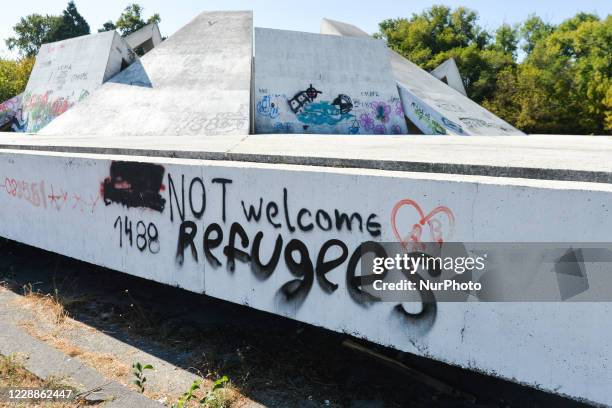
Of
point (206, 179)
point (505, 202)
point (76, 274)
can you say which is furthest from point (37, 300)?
point (505, 202)

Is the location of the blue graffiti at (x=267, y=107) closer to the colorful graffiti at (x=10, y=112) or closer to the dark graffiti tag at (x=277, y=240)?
the dark graffiti tag at (x=277, y=240)

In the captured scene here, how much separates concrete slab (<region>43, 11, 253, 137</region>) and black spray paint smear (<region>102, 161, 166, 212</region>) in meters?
6.61

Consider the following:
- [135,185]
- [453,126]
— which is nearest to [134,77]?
[453,126]

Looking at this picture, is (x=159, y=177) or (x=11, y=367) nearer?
(x=11, y=367)

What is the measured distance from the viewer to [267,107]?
14562 mm

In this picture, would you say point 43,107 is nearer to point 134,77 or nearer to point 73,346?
point 134,77

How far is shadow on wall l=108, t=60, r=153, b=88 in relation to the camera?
15195 mm

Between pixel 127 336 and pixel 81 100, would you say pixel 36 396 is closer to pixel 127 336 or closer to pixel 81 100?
pixel 127 336

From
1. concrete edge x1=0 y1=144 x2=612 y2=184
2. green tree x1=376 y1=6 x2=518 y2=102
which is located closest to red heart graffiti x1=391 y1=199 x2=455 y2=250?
concrete edge x1=0 y1=144 x2=612 y2=184

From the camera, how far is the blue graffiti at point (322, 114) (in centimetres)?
1480

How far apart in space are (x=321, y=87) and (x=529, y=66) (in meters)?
28.8

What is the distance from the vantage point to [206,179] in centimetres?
488

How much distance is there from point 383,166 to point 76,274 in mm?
5886

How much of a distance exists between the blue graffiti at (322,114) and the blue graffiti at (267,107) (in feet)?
2.62
